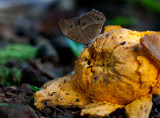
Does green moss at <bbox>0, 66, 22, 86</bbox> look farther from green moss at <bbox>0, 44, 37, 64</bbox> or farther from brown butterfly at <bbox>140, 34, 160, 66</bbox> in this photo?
brown butterfly at <bbox>140, 34, 160, 66</bbox>

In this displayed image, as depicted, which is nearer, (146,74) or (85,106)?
(146,74)

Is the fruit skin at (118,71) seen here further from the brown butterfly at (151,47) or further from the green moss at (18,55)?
the green moss at (18,55)

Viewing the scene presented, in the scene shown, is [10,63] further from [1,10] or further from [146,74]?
[1,10]

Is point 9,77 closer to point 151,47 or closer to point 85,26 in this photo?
point 85,26

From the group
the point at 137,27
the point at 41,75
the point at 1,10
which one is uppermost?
the point at 1,10

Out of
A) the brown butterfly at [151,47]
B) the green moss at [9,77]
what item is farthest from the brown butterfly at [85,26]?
the green moss at [9,77]

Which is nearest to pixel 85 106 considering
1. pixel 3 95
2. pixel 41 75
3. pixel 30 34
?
pixel 3 95
